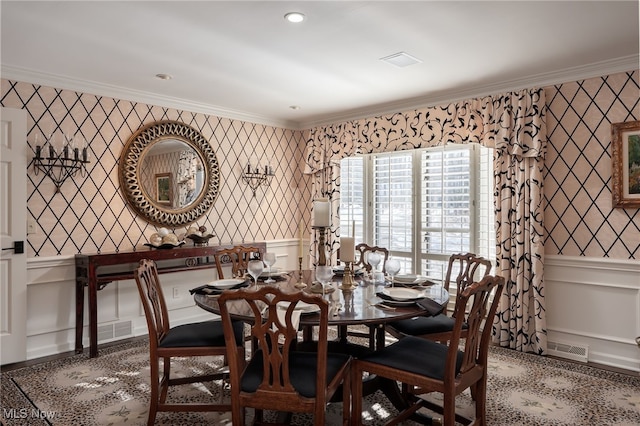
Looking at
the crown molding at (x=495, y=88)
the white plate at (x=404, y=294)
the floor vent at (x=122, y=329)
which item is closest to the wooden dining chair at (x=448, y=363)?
the white plate at (x=404, y=294)

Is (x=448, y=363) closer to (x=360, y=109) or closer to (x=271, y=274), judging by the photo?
(x=271, y=274)

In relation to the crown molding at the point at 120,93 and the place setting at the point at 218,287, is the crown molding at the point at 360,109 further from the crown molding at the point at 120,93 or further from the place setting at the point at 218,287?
the place setting at the point at 218,287

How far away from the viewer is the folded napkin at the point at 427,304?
225 centimetres

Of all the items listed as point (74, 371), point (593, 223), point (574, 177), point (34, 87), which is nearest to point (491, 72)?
point (574, 177)

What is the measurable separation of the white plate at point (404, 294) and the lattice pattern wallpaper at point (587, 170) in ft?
6.27

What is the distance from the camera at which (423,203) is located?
15.7 ft

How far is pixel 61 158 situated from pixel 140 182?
0.76 meters

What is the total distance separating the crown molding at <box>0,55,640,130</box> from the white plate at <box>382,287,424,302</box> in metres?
2.42

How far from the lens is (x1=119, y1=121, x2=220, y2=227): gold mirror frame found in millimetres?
4266

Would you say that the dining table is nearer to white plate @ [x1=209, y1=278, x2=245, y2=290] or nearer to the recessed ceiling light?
white plate @ [x1=209, y1=278, x2=245, y2=290]

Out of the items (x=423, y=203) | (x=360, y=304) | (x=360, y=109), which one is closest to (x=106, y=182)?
(x=360, y=109)

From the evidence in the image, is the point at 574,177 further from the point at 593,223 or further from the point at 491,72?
the point at 491,72

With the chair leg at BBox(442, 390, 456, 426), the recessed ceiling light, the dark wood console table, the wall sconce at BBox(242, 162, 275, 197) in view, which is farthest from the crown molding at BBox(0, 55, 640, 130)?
the chair leg at BBox(442, 390, 456, 426)

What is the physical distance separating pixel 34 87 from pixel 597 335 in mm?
5246
